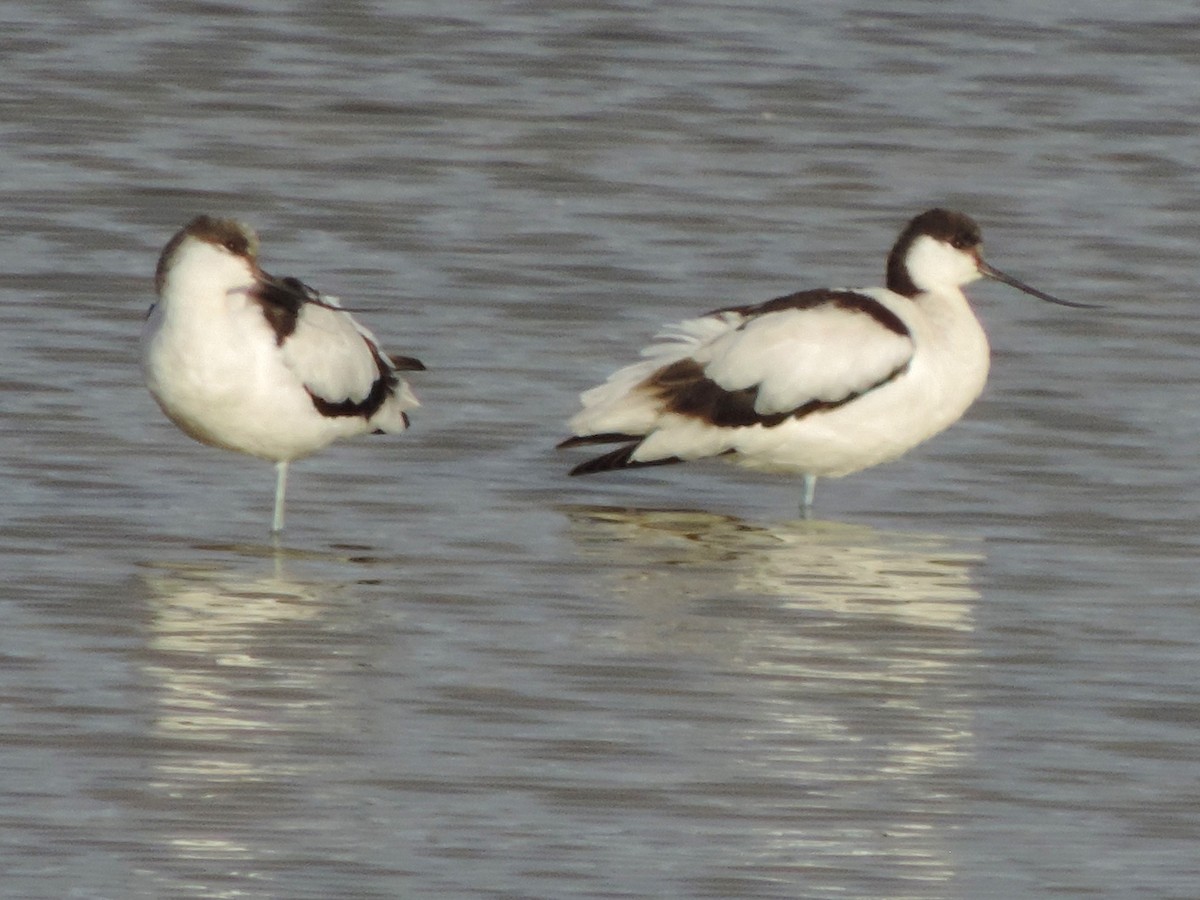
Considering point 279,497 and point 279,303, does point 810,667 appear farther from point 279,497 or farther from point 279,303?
point 279,303

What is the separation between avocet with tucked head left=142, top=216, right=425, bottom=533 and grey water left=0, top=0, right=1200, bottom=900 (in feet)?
1.08

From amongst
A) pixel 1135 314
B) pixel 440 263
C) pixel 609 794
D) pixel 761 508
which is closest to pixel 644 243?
pixel 440 263

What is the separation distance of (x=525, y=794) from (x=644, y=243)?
23.9 ft

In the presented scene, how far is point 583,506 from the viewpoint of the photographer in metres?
10.2

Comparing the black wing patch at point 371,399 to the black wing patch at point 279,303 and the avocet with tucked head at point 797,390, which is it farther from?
the avocet with tucked head at point 797,390

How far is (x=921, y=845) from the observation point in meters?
6.58

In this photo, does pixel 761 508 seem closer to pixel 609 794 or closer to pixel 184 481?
pixel 184 481

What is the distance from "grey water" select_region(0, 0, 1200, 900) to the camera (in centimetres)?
666

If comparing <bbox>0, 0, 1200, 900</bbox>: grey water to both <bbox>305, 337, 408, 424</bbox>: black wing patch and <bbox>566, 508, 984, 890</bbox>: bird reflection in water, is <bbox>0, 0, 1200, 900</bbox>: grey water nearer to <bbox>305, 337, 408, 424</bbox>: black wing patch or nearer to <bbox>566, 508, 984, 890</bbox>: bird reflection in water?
<bbox>566, 508, 984, 890</bbox>: bird reflection in water

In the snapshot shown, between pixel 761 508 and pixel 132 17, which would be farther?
pixel 132 17

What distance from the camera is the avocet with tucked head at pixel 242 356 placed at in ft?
30.3

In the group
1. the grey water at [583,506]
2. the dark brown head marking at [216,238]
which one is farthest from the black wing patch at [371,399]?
the dark brown head marking at [216,238]

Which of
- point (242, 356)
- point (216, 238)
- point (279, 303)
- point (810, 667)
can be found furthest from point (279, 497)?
point (810, 667)

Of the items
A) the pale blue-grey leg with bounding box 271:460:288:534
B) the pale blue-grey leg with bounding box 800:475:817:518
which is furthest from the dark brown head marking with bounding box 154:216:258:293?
the pale blue-grey leg with bounding box 800:475:817:518
